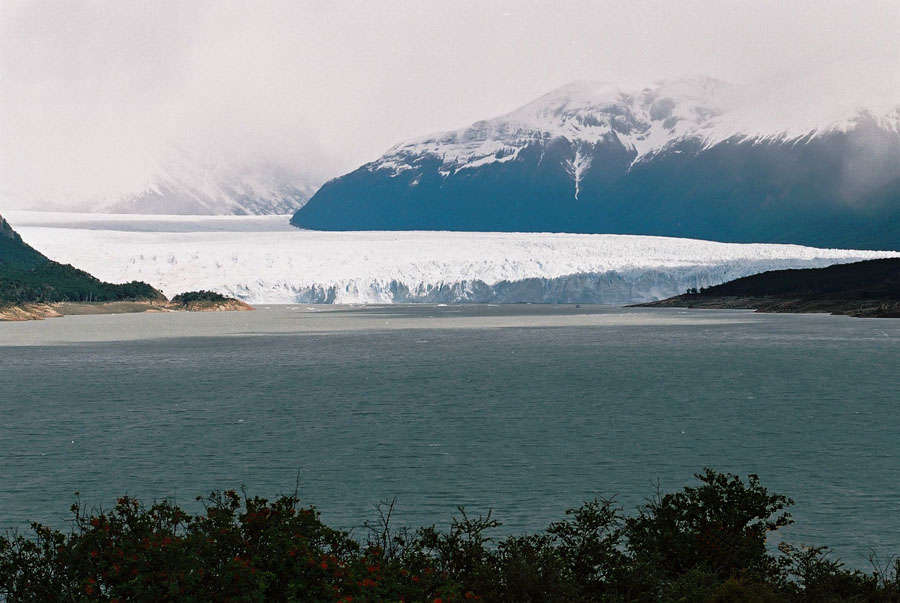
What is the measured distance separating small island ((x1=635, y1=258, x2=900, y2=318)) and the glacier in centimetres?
209

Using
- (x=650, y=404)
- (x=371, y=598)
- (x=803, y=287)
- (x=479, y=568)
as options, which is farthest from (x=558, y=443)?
(x=803, y=287)

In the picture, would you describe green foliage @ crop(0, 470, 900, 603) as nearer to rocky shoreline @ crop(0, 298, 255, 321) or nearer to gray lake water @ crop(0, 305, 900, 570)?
gray lake water @ crop(0, 305, 900, 570)

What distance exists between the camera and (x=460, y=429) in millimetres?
26516

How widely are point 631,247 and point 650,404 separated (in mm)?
103519

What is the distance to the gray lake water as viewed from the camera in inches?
701

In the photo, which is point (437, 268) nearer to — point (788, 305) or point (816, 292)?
point (788, 305)

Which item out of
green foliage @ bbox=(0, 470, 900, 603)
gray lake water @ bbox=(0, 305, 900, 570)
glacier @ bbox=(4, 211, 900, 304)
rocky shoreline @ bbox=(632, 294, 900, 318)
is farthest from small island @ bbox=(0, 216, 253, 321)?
green foliage @ bbox=(0, 470, 900, 603)

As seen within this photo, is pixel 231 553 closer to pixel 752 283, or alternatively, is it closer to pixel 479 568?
pixel 479 568

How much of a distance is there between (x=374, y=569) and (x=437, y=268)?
119781 mm

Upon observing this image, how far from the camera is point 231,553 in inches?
440

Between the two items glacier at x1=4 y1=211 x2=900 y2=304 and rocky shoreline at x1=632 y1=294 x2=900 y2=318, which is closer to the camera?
rocky shoreline at x1=632 y1=294 x2=900 y2=318

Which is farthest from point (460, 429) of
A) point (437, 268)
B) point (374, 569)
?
point (437, 268)

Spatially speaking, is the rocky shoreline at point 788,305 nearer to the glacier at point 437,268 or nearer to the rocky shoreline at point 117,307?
the glacier at point 437,268

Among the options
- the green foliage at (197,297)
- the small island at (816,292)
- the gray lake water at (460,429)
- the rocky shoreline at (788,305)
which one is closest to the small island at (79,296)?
the green foliage at (197,297)
